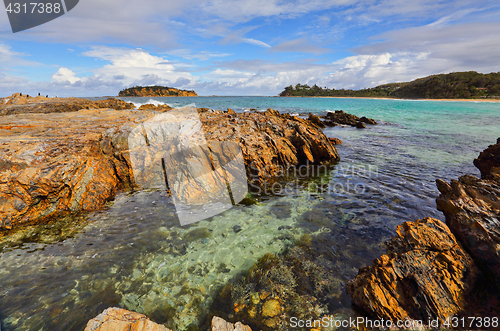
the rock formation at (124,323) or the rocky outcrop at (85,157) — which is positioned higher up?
the rocky outcrop at (85,157)

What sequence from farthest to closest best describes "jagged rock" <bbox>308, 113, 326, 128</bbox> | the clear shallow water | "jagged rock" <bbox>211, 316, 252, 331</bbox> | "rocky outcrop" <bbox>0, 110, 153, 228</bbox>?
"jagged rock" <bbox>308, 113, 326, 128</bbox> → "rocky outcrop" <bbox>0, 110, 153, 228</bbox> → the clear shallow water → "jagged rock" <bbox>211, 316, 252, 331</bbox>

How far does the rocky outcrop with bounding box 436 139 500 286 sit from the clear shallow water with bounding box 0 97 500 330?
1.99 metres

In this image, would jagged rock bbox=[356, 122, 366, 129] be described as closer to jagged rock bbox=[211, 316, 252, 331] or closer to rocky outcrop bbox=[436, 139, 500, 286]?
rocky outcrop bbox=[436, 139, 500, 286]

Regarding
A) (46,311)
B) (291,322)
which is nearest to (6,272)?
(46,311)

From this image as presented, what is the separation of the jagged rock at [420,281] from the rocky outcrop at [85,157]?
704cm

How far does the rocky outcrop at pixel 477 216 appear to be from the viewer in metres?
4.33

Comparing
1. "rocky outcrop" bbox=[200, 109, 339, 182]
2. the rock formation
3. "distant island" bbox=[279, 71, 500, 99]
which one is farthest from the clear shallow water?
"distant island" bbox=[279, 71, 500, 99]

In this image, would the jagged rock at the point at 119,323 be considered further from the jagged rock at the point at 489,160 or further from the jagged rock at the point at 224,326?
the jagged rock at the point at 489,160

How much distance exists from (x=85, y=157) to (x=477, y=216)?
44.1 ft

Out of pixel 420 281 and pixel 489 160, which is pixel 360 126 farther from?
pixel 420 281

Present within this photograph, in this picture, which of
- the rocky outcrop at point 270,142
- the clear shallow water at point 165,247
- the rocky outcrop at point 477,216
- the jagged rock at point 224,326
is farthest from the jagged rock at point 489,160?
the jagged rock at point 224,326

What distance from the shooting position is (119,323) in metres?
3.49

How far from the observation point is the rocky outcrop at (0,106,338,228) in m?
7.22

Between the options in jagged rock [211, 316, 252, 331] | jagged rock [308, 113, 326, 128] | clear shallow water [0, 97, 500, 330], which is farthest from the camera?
jagged rock [308, 113, 326, 128]
